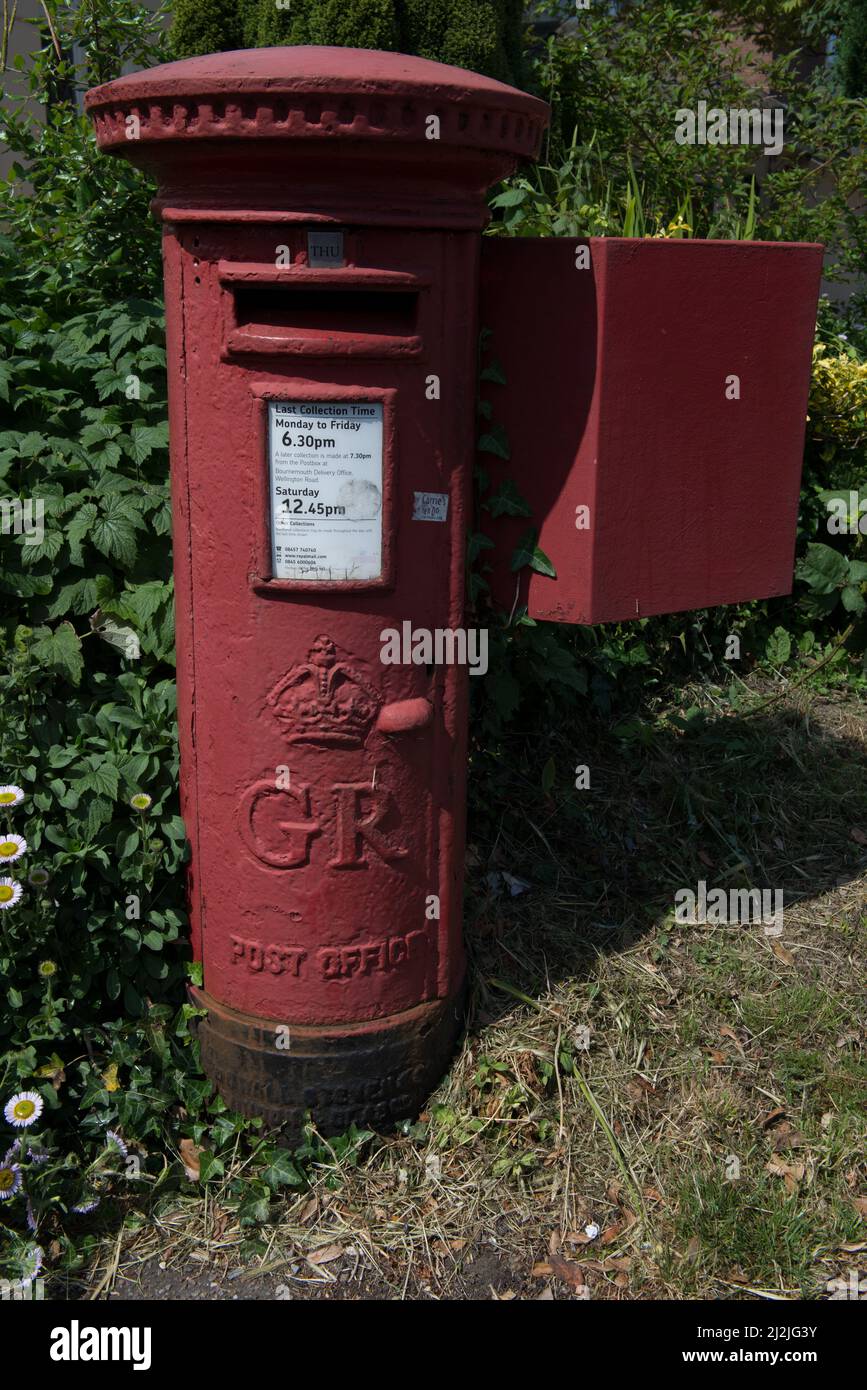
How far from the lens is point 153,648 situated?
3129 mm

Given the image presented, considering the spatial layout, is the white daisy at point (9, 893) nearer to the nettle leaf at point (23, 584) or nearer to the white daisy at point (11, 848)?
the white daisy at point (11, 848)

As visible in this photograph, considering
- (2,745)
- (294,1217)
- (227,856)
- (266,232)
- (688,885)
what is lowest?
(294,1217)

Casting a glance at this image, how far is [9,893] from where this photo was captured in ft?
8.76

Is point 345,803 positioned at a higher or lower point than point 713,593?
lower

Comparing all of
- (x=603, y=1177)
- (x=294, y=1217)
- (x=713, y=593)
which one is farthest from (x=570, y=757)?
(x=294, y=1217)

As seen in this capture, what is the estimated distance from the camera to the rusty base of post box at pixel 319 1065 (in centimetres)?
286

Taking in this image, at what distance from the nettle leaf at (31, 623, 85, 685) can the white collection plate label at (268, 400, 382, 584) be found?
757 mm

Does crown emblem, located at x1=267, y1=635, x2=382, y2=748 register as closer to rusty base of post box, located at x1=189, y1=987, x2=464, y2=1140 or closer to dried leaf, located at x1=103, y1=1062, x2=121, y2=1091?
rusty base of post box, located at x1=189, y1=987, x2=464, y2=1140

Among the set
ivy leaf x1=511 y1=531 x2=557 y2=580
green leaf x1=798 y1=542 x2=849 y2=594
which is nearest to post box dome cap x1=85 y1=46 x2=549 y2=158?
ivy leaf x1=511 y1=531 x2=557 y2=580

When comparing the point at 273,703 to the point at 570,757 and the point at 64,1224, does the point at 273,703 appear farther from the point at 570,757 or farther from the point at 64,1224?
the point at 570,757

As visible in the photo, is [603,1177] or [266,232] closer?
[266,232]

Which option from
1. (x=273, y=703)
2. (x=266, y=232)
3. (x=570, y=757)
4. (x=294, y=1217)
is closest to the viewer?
(x=266, y=232)

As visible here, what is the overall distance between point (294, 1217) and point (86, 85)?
12.1ft

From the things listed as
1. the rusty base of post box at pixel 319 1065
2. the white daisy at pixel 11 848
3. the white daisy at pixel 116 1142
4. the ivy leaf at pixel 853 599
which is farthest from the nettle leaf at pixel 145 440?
the ivy leaf at pixel 853 599
